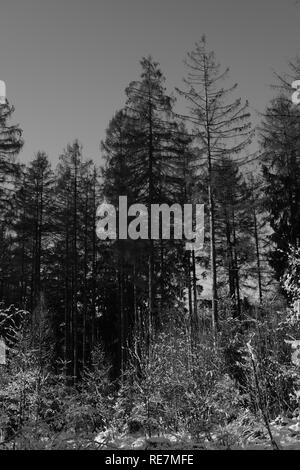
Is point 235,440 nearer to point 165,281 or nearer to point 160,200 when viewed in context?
point 160,200

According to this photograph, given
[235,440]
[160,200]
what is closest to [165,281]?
[160,200]

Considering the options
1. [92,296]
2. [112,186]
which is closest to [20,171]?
[112,186]

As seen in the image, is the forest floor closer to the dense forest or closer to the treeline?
the dense forest

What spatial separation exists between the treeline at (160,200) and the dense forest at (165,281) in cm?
7

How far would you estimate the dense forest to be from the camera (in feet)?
33.9

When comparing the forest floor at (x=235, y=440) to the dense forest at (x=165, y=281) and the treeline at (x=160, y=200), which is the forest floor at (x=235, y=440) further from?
the treeline at (x=160, y=200)

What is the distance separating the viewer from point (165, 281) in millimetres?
24078

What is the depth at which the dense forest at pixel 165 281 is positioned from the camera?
10.3 m

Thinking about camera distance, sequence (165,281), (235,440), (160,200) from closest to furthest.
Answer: (235,440)
(160,200)
(165,281)

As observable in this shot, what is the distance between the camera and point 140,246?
67.5 feet

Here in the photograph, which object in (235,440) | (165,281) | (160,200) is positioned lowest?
(235,440)

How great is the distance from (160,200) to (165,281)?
5.65 metres

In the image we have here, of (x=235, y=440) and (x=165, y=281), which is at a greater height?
(x=165, y=281)

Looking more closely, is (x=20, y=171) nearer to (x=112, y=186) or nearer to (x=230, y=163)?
(x=112, y=186)
